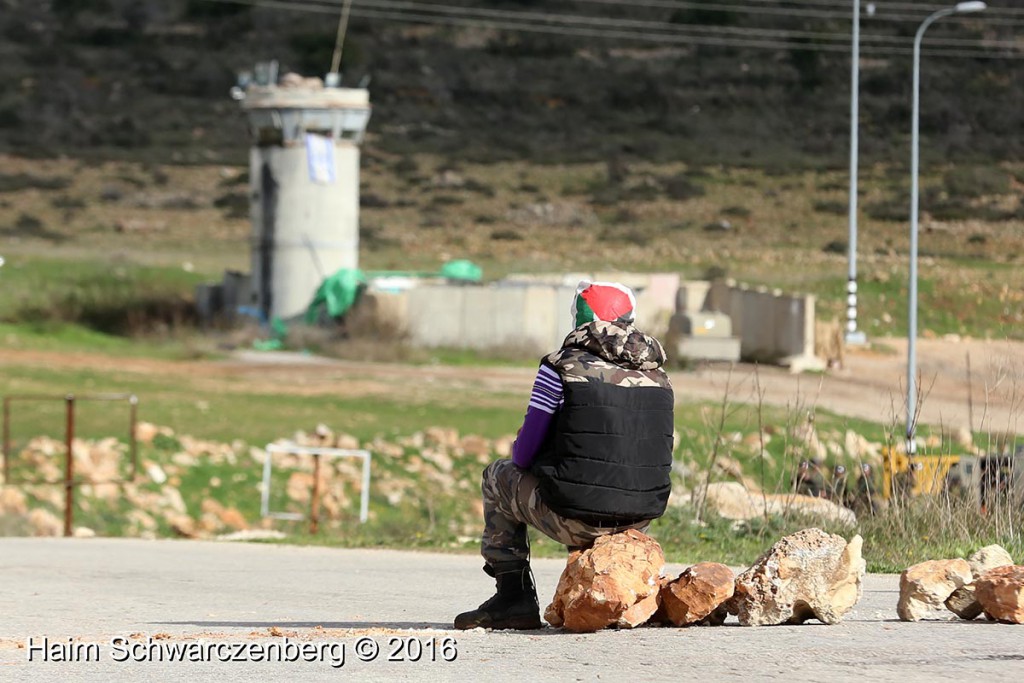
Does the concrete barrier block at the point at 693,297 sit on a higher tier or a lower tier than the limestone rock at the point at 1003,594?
higher

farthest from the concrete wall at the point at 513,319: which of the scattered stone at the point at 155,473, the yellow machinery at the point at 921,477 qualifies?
the yellow machinery at the point at 921,477

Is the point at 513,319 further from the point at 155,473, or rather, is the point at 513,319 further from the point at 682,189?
the point at 682,189

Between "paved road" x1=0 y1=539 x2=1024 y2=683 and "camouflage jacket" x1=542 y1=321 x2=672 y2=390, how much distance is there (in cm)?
114

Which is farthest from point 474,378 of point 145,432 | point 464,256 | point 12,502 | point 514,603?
point 514,603

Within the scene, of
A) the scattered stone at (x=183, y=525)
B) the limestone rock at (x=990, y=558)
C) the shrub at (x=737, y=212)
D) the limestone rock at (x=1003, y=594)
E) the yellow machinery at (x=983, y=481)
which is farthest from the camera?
the shrub at (x=737, y=212)

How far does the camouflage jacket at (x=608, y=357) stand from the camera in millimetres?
7988

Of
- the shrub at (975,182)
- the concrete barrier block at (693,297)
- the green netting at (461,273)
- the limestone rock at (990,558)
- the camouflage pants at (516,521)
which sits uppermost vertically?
the shrub at (975,182)

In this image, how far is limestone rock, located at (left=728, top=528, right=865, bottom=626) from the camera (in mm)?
8219

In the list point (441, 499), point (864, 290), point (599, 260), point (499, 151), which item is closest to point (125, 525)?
point (441, 499)

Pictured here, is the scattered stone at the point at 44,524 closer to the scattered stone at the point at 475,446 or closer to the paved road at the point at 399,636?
the paved road at the point at 399,636

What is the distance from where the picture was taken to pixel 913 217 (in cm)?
3231

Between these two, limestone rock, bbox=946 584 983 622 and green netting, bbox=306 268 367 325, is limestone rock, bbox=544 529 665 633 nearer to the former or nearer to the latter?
limestone rock, bbox=946 584 983 622

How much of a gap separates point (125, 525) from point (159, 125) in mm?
62818

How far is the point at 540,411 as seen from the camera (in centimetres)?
802
